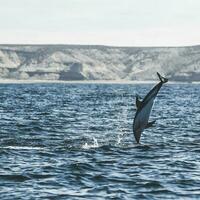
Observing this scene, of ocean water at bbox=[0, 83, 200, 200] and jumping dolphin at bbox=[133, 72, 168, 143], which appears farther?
jumping dolphin at bbox=[133, 72, 168, 143]

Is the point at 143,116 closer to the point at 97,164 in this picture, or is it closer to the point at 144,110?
the point at 144,110

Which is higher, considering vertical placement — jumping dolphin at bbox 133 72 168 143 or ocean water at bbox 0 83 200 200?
jumping dolphin at bbox 133 72 168 143

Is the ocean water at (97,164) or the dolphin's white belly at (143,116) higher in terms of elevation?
the dolphin's white belly at (143,116)

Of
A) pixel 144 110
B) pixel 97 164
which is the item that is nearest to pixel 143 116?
pixel 144 110

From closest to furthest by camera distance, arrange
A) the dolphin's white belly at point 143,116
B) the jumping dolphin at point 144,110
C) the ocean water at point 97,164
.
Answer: the ocean water at point 97,164, the jumping dolphin at point 144,110, the dolphin's white belly at point 143,116

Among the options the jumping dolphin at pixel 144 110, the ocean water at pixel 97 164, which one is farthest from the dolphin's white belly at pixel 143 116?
the ocean water at pixel 97 164

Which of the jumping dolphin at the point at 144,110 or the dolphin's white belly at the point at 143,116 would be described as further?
the dolphin's white belly at the point at 143,116

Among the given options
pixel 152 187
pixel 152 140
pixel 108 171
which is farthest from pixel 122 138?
pixel 152 187

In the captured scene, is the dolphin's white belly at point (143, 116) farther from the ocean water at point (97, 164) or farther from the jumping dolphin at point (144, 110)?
the ocean water at point (97, 164)

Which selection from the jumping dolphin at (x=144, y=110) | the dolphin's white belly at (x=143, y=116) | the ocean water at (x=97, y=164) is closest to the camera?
the ocean water at (x=97, y=164)

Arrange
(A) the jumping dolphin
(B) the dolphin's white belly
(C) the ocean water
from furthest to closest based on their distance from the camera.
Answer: (B) the dolphin's white belly
(A) the jumping dolphin
(C) the ocean water

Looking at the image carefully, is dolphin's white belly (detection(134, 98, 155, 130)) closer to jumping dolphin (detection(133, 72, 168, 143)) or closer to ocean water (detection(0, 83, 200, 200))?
jumping dolphin (detection(133, 72, 168, 143))

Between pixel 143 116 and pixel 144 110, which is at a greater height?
pixel 144 110

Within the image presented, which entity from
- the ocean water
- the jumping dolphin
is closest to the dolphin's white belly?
the jumping dolphin
